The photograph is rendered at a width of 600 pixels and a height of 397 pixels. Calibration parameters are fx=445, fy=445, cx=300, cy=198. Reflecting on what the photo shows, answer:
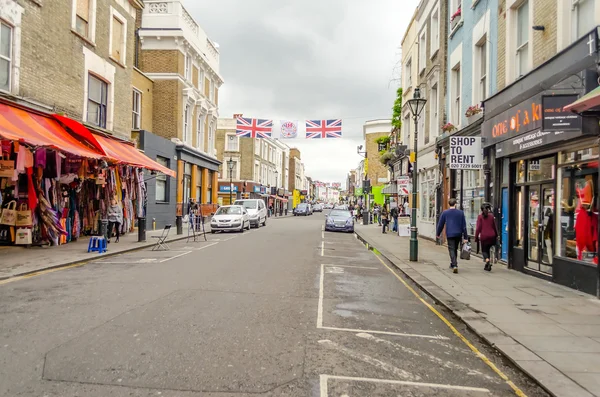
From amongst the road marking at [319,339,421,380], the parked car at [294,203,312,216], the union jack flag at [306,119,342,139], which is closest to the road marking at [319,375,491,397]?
the road marking at [319,339,421,380]

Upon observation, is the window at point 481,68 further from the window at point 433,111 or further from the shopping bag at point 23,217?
the shopping bag at point 23,217

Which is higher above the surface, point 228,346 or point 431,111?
point 431,111

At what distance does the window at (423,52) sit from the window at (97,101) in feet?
49.5

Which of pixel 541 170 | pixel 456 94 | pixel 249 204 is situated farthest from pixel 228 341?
pixel 249 204

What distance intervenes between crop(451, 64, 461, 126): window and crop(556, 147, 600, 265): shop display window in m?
8.23

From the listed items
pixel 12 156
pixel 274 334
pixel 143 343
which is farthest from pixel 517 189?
pixel 12 156

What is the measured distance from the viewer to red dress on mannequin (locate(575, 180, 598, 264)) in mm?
8379

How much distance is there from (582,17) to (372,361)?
8.68 m

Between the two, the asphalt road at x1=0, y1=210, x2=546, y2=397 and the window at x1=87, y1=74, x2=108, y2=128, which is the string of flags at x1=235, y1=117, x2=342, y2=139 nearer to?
the window at x1=87, y1=74, x2=108, y2=128

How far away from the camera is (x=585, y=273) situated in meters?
8.61

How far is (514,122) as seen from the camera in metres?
11.1

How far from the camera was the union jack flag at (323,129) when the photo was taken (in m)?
24.9

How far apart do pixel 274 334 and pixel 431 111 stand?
18086 mm

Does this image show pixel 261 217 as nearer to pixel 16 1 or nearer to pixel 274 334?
pixel 16 1
